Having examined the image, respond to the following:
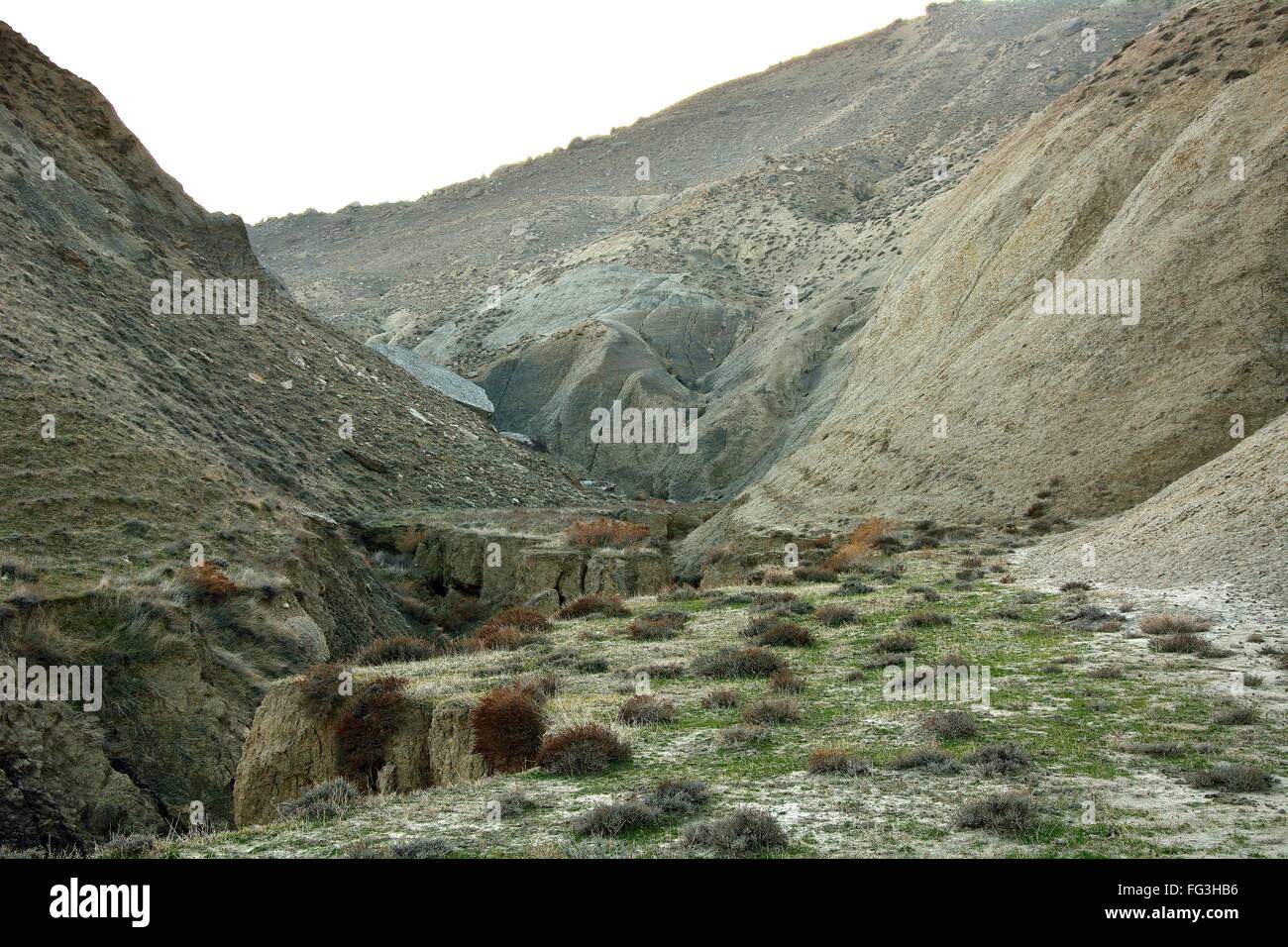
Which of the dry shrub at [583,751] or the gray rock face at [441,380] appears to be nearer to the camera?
the dry shrub at [583,751]

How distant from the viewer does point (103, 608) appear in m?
18.5

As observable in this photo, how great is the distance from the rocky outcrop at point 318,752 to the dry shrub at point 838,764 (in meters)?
3.99

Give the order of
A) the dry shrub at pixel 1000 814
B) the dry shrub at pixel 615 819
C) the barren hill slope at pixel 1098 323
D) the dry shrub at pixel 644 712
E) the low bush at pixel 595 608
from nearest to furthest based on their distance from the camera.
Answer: the dry shrub at pixel 1000 814, the dry shrub at pixel 615 819, the dry shrub at pixel 644 712, the low bush at pixel 595 608, the barren hill slope at pixel 1098 323

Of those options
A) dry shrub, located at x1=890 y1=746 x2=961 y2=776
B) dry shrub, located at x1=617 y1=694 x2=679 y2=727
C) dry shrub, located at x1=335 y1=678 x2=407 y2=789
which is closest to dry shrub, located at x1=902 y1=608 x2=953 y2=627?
dry shrub, located at x1=617 y1=694 x2=679 y2=727

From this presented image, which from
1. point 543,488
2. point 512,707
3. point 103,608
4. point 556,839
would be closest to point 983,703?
point 512,707

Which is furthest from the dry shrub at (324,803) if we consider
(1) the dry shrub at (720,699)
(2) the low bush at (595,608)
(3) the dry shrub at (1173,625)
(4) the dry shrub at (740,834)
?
(2) the low bush at (595,608)

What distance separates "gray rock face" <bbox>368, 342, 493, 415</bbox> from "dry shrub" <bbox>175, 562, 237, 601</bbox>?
1230 inches

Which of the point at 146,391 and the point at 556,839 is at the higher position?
the point at 146,391

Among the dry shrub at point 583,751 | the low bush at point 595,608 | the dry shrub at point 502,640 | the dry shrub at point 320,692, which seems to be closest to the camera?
the dry shrub at point 583,751

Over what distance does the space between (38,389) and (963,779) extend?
68.5ft

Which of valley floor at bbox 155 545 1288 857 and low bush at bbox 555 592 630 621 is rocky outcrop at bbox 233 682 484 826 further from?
low bush at bbox 555 592 630 621

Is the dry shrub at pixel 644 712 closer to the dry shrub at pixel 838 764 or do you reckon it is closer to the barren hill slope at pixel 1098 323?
the dry shrub at pixel 838 764

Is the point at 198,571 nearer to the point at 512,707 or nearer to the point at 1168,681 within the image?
the point at 512,707

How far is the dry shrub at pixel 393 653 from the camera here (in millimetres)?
17812
